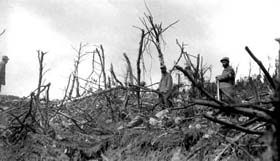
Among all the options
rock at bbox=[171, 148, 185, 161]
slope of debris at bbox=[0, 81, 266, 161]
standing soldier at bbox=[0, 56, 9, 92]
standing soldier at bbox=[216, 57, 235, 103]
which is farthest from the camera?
standing soldier at bbox=[0, 56, 9, 92]

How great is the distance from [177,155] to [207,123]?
0.69 m

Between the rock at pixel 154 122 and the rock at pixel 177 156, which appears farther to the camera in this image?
the rock at pixel 154 122

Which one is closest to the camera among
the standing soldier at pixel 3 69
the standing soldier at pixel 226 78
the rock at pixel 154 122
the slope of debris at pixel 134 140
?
the slope of debris at pixel 134 140

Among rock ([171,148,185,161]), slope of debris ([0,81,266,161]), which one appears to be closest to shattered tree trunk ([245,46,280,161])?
slope of debris ([0,81,266,161])

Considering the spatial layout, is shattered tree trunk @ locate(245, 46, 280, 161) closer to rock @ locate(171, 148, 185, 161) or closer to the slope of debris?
the slope of debris

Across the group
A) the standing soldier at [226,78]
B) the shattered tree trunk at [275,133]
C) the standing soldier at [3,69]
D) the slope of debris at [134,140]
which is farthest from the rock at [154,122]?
the standing soldier at [3,69]

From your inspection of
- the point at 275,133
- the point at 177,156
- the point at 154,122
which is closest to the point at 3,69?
the point at 154,122

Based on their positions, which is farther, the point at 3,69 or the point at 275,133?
the point at 3,69

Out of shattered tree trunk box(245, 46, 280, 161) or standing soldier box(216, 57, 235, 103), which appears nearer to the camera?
shattered tree trunk box(245, 46, 280, 161)

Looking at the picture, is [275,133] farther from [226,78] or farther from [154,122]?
A: [226,78]

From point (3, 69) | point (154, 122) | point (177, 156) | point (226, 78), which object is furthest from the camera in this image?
point (3, 69)

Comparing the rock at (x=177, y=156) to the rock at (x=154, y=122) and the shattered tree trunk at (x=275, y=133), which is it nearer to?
the rock at (x=154, y=122)

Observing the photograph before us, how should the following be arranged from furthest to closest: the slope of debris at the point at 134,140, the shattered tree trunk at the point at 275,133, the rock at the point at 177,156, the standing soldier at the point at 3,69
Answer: the standing soldier at the point at 3,69, the rock at the point at 177,156, the slope of debris at the point at 134,140, the shattered tree trunk at the point at 275,133

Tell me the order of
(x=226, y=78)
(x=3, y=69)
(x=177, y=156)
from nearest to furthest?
(x=177, y=156) < (x=226, y=78) < (x=3, y=69)
